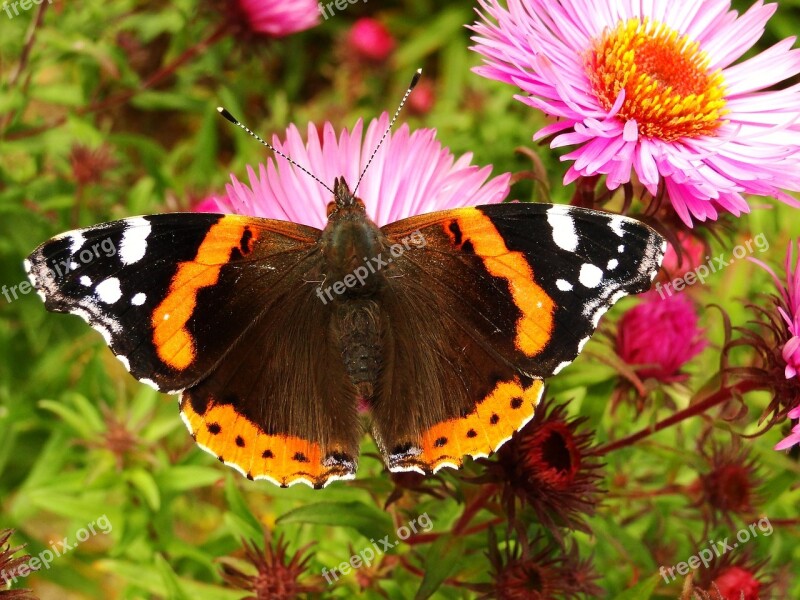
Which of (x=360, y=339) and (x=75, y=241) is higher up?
(x=75, y=241)

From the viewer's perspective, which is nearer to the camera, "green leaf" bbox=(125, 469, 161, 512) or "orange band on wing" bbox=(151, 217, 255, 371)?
"orange band on wing" bbox=(151, 217, 255, 371)

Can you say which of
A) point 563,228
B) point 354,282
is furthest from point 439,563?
point 563,228

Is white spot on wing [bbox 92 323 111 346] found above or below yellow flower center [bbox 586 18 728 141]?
below

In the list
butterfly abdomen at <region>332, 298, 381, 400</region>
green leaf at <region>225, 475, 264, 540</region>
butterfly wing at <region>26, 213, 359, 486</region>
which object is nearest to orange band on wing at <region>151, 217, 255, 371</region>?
butterfly wing at <region>26, 213, 359, 486</region>

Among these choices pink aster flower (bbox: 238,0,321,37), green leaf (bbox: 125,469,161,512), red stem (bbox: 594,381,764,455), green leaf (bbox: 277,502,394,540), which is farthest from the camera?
pink aster flower (bbox: 238,0,321,37)

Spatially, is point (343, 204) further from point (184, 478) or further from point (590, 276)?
point (184, 478)

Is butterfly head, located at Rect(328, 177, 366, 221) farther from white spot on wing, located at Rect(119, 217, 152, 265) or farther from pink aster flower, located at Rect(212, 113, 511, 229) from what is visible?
white spot on wing, located at Rect(119, 217, 152, 265)

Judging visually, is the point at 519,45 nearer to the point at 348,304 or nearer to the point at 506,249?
the point at 506,249

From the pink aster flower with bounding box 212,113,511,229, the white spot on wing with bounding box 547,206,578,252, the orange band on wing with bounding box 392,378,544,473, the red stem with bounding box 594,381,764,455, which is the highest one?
the pink aster flower with bounding box 212,113,511,229
